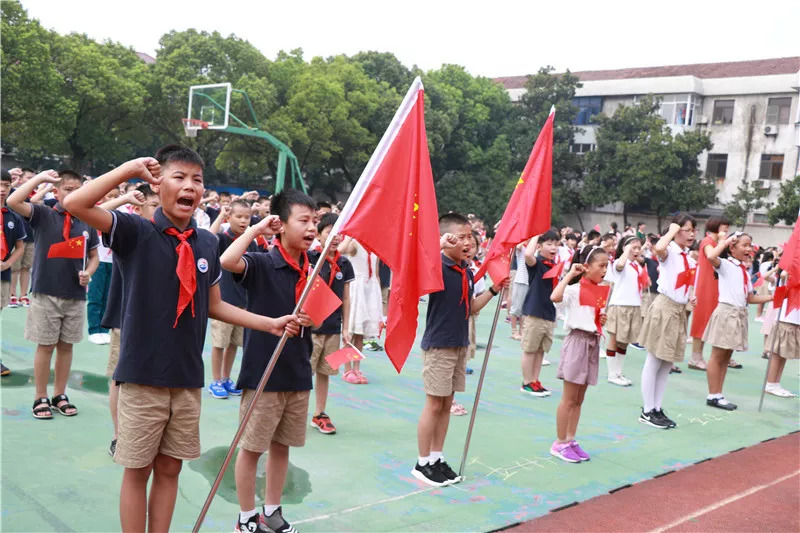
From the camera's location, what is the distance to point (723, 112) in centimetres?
3478

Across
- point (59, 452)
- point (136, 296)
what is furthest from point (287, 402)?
point (59, 452)

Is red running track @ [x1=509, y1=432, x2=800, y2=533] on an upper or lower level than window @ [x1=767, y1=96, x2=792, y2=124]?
lower

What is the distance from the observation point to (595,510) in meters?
4.48

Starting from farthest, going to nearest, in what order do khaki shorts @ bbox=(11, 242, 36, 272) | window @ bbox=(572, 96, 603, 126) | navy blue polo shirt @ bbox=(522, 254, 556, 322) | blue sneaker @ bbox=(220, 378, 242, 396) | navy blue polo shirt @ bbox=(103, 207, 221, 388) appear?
1. window @ bbox=(572, 96, 603, 126)
2. khaki shorts @ bbox=(11, 242, 36, 272)
3. navy blue polo shirt @ bbox=(522, 254, 556, 322)
4. blue sneaker @ bbox=(220, 378, 242, 396)
5. navy blue polo shirt @ bbox=(103, 207, 221, 388)

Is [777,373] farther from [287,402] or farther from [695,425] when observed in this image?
[287,402]

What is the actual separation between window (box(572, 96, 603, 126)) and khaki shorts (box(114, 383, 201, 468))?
37.6 meters

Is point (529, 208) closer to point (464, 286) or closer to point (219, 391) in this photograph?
point (464, 286)

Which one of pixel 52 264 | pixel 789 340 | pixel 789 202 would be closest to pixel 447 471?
pixel 52 264

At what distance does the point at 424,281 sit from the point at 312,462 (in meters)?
1.84

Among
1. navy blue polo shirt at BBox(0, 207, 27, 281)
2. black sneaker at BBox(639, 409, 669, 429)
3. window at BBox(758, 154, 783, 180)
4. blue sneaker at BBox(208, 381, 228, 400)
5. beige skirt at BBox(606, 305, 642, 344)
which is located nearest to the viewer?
blue sneaker at BBox(208, 381, 228, 400)

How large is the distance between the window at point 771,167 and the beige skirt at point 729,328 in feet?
96.0

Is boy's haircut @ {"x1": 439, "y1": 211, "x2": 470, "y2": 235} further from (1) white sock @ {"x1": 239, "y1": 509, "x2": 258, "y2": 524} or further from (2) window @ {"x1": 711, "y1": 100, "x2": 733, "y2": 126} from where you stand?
(2) window @ {"x1": 711, "y1": 100, "x2": 733, "y2": 126}

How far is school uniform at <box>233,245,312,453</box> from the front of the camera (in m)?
3.58

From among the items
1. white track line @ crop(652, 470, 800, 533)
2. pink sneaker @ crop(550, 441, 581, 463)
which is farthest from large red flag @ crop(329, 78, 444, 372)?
pink sneaker @ crop(550, 441, 581, 463)
